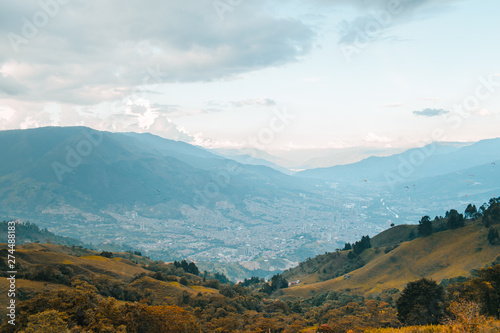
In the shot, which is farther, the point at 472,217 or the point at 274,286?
the point at 472,217

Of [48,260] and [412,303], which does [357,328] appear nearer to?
[412,303]

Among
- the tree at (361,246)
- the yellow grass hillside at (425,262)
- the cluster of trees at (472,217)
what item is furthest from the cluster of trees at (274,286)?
the cluster of trees at (472,217)

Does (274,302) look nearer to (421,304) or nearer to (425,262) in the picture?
(421,304)

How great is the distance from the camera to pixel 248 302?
64188 millimetres

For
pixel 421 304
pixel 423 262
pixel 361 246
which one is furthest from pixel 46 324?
pixel 361 246

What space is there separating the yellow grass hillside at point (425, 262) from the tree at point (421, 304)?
144ft

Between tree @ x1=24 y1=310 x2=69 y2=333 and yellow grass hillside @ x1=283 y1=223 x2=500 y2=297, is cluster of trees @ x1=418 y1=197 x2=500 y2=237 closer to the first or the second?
yellow grass hillside @ x1=283 y1=223 x2=500 y2=297

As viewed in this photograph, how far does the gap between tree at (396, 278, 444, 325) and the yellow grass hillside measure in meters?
43.9

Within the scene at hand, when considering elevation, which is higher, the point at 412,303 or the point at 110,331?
the point at 110,331

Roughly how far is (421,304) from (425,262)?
196 feet

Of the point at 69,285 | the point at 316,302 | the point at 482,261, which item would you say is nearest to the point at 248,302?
the point at 316,302

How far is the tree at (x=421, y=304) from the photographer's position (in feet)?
141

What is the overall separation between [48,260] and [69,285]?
18151 millimetres

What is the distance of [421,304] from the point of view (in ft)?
145
